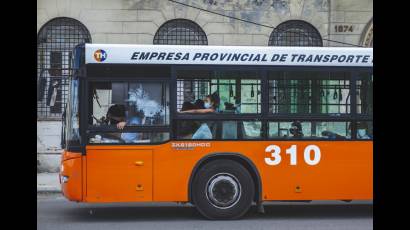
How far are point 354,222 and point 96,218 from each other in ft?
12.8

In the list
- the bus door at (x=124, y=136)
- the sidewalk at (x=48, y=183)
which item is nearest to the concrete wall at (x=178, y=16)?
the sidewalk at (x=48, y=183)

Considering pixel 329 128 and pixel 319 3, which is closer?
pixel 329 128

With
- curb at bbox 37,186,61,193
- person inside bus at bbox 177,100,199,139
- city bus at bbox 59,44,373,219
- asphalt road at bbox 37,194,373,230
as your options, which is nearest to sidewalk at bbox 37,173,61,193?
curb at bbox 37,186,61,193

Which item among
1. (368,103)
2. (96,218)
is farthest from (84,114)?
(368,103)

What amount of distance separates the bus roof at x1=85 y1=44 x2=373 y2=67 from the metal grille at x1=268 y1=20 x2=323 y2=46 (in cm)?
945

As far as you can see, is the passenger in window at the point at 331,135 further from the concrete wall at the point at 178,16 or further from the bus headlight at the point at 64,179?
the concrete wall at the point at 178,16

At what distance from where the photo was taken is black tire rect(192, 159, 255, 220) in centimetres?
1047

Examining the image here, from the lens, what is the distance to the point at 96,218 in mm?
11008

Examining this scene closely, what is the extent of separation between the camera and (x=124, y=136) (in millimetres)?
10422

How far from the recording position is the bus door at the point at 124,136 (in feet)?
33.9

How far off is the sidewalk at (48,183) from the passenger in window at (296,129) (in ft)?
22.7
